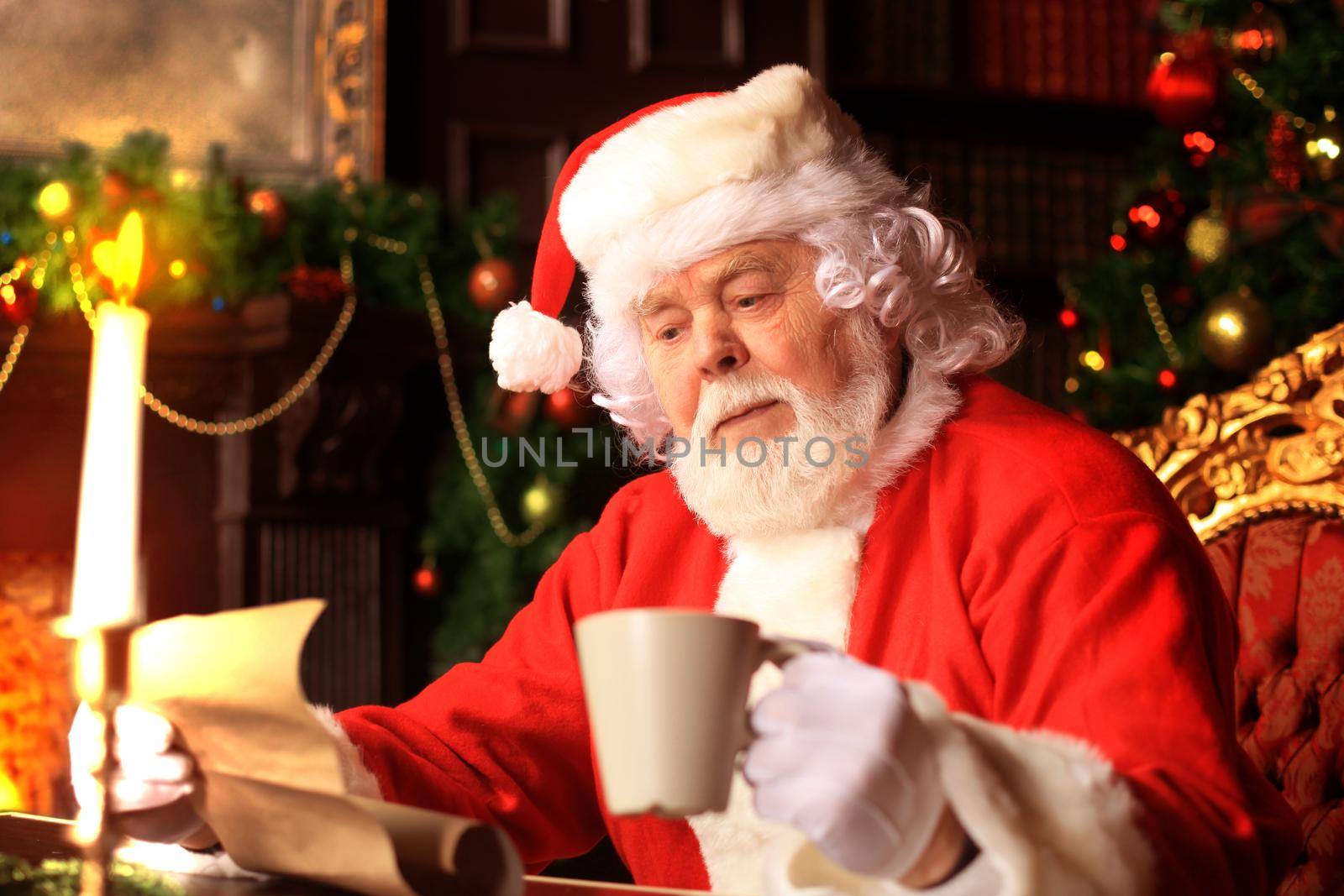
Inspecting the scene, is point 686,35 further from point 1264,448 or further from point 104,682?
point 104,682

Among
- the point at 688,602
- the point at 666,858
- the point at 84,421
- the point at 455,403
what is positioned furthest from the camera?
the point at 455,403

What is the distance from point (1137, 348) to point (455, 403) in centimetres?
166

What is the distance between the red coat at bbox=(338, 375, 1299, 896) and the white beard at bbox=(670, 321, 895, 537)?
6cm

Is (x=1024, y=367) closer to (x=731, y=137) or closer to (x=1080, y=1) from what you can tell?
(x=1080, y=1)

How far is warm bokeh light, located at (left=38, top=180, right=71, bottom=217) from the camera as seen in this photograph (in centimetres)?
307

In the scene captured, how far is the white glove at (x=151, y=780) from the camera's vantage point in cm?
114

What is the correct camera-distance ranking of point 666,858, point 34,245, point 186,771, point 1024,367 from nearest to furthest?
point 186,771, point 666,858, point 34,245, point 1024,367

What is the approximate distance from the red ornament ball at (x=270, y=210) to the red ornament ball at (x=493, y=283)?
0.45 meters

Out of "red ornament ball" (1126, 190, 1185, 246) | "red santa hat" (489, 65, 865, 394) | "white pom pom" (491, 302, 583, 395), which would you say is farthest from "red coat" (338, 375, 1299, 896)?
"red ornament ball" (1126, 190, 1185, 246)

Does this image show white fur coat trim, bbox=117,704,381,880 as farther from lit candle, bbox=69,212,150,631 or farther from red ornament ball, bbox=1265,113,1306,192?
red ornament ball, bbox=1265,113,1306,192

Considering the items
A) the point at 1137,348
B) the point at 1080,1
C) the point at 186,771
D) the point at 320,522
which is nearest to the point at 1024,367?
the point at 1137,348

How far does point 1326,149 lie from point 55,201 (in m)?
2.63

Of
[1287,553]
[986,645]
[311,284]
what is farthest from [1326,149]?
[311,284]

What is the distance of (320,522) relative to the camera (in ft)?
11.5
